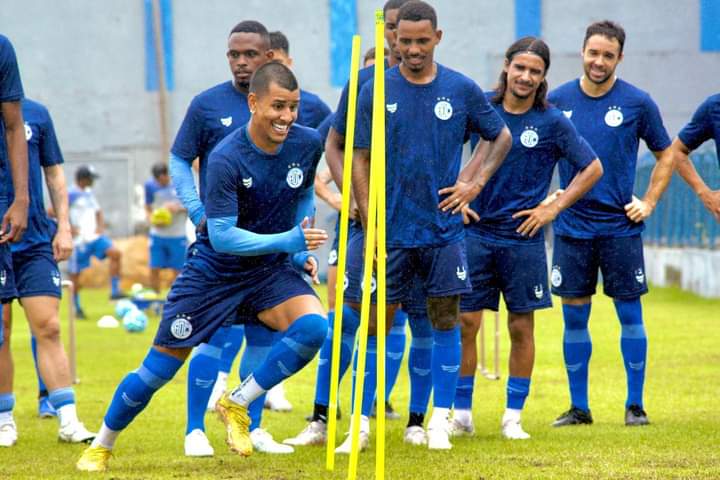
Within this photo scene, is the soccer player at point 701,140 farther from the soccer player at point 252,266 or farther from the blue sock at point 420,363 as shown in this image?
the soccer player at point 252,266

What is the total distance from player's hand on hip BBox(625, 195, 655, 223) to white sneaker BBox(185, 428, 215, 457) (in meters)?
2.99

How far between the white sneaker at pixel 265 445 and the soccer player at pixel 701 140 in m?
2.83

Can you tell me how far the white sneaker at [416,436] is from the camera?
316 inches

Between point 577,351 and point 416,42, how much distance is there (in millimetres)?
2634

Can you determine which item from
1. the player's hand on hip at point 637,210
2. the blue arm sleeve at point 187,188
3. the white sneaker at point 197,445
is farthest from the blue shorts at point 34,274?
the player's hand on hip at point 637,210

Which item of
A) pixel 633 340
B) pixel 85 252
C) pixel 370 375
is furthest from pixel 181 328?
pixel 85 252

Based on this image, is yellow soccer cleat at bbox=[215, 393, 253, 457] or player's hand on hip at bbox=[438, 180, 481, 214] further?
player's hand on hip at bbox=[438, 180, 481, 214]

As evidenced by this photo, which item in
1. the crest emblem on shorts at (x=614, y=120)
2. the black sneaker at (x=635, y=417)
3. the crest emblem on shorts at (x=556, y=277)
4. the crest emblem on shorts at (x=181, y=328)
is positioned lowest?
the black sneaker at (x=635, y=417)

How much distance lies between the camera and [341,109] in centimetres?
790

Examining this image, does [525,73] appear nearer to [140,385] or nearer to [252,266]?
[252,266]

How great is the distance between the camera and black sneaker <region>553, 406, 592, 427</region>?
9016 millimetres

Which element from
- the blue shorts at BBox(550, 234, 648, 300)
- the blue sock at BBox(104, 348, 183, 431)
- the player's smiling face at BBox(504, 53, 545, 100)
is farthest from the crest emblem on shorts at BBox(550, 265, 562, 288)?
the blue sock at BBox(104, 348, 183, 431)

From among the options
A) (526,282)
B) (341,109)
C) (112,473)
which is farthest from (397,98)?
(112,473)

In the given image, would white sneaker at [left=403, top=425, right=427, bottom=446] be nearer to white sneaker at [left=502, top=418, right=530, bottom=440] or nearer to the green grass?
the green grass
